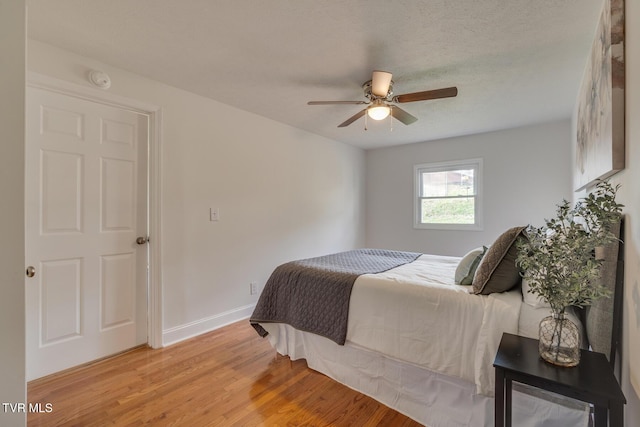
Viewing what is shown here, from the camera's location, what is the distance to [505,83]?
2.59 metres

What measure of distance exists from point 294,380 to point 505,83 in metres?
2.98

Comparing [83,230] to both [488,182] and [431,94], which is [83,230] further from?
[488,182]

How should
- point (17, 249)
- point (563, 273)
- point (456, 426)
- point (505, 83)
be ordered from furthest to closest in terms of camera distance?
1. point (505, 83)
2. point (456, 426)
3. point (563, 273)
4. point (17, 249)

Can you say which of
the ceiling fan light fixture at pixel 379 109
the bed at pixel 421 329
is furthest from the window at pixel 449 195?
the ceiling fan light fixture at pixel 379 109

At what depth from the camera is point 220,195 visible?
3074 millimetres

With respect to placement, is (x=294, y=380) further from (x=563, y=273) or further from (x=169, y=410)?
(x=563, y=273)

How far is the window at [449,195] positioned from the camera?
13.9 ft

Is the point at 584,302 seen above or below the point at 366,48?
below

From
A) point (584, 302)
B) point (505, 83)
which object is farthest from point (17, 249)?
point (505, 83)

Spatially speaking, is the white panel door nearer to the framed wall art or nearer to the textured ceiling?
the textured ceiling

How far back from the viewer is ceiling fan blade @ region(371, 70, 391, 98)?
2091mm

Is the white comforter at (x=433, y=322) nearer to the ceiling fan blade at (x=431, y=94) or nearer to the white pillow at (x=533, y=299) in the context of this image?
the white pillow at (x=533, y=299)

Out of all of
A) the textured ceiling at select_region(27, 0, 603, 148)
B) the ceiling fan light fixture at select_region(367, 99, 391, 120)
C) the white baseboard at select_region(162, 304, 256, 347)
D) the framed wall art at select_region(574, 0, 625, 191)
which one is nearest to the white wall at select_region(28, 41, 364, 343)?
the white baseboard at select_region(162, 304, 256, 347)

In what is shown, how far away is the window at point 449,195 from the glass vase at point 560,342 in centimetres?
327
